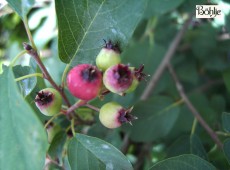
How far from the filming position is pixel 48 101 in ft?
3.40

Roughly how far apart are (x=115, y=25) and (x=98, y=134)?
679 mm

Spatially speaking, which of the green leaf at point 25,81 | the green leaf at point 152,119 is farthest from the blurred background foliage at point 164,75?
the green leaf at point 25,81

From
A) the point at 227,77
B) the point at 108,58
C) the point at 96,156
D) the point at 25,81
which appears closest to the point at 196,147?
the point at 96,156

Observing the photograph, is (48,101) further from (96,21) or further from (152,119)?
(152,119)

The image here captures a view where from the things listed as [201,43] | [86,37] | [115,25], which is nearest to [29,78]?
[86,37]

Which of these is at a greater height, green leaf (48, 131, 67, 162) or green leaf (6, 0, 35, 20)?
green leaf (6, 0, 35, 20)

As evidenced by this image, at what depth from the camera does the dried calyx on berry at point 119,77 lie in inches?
34.6

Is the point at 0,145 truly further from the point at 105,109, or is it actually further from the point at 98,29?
the point at 98,29

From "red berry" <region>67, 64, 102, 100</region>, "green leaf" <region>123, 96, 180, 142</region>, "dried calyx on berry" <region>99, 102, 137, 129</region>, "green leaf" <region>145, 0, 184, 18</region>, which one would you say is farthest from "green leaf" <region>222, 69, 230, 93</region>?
"red berry" <region>67, 64, 102, 100</region>

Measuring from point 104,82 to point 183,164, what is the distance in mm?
377

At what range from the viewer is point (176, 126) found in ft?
6.66

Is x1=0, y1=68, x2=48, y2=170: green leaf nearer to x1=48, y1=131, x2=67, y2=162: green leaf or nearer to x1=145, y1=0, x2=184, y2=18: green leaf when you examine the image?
x1=48, y1=131, x2=67, y2=162: green leaf

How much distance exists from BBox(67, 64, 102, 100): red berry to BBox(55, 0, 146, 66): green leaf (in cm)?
22

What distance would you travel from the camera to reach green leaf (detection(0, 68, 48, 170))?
725mm
